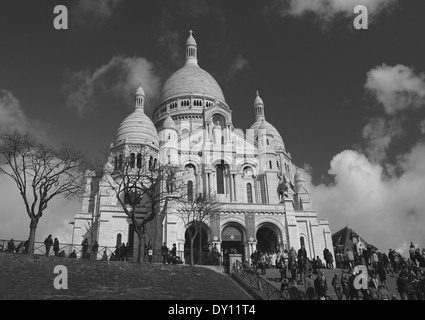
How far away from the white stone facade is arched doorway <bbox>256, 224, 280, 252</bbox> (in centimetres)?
10

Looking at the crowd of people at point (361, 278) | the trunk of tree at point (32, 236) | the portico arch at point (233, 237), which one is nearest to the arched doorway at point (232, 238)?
the portico arch at point (233, 237)

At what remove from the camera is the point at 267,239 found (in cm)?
4516

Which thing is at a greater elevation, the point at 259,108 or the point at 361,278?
the point at 259,108

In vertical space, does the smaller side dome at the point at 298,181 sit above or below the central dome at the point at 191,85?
below

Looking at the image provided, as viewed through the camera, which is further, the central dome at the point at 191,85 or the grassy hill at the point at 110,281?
the central dome at the point at 191,85

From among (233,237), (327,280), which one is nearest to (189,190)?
(233,237)

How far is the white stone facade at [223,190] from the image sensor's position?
140 feet

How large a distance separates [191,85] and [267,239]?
36394 millimetres

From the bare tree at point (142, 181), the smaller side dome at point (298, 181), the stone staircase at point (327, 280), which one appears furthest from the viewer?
the smaller side dome at point (298, 181)

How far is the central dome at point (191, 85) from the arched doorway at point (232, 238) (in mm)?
33832

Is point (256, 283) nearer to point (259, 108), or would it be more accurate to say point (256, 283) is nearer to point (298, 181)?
point (298, 181)

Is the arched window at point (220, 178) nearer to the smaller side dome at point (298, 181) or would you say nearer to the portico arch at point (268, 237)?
the portico arch at point (268, 237)
